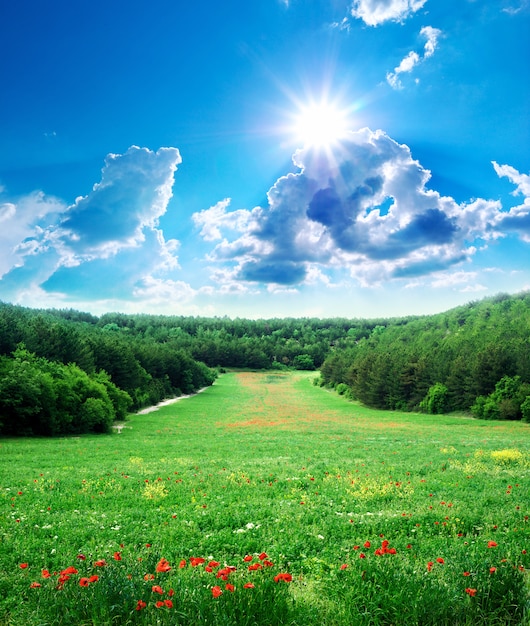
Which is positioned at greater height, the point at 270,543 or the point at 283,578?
the point at 283,578

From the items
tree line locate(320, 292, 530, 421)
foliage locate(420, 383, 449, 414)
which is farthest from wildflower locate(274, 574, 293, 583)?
foliage locate(420, 383, 449, 414)

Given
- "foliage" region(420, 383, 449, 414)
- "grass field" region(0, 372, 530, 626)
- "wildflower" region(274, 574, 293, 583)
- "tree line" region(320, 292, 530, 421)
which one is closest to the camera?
"grass field" region(0, 372, 530, 626)

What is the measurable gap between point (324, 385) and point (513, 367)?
255 ft

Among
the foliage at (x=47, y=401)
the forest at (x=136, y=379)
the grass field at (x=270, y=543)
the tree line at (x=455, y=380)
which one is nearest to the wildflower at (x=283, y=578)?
the grass field at (x=270, y=543)

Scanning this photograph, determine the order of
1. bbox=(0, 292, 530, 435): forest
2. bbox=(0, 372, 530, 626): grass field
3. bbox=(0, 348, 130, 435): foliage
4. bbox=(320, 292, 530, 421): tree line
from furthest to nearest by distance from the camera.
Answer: bbox=(320, 292, 530, 421): tree line, bbox=(0, 292, 530, 435): forest, bbox=(0, 348, 130, 435): foliage, bbox=(0, 372, 530, 626): grass field

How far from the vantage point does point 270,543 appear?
344 inches

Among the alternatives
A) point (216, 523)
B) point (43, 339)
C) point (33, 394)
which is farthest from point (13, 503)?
point (43, 339)

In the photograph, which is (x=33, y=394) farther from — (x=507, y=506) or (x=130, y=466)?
(x=507, y=506)

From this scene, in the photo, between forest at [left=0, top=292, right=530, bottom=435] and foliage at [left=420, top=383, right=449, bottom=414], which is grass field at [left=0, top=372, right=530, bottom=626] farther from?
foliage at [left=420, top=383, right=449, bottom=414]

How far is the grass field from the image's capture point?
554 centimetres

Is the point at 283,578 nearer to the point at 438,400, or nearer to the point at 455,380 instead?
the point at 455,380

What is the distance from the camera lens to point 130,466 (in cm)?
1938

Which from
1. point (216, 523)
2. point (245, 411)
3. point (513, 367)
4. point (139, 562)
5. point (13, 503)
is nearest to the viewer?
point (139, 562)

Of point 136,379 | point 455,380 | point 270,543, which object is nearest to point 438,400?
point 455,380
